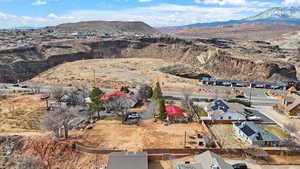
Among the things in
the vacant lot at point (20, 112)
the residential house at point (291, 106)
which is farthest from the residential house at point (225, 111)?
the vacant lot at point (20, 112)

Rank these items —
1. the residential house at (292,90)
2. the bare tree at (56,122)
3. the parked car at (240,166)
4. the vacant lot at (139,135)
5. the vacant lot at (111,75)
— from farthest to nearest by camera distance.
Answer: the vacant lot at (111,75), the residential house at (292,90), the bare tree at (56,122), the vacant lot at (139,135), the parked car at (240,166)

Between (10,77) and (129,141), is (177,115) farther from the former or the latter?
(10,77)

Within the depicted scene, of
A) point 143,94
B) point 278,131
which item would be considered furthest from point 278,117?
point 143,94

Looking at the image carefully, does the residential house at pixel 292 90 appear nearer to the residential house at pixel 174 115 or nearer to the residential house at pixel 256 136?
the residential house at pixel 256 136

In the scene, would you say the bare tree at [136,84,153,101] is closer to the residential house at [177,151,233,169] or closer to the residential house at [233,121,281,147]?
the residential house at [233,121,281,147]

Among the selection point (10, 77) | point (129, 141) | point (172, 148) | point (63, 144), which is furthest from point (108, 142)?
point (10, 77)

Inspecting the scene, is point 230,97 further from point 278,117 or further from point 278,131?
point 278,131
